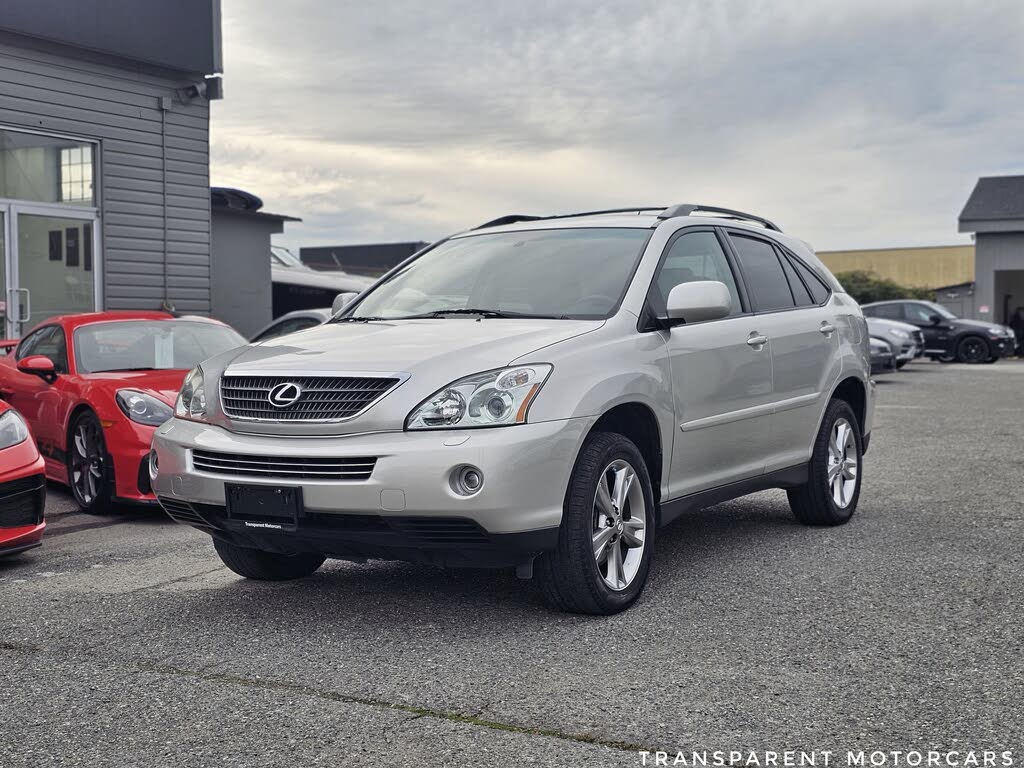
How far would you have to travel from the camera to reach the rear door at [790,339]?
19.8 ft

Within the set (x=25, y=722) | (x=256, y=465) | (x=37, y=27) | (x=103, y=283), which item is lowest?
(x=25, y=722)

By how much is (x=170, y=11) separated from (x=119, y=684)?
12615 mm

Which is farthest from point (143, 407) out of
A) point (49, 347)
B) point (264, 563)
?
point (264, 563)

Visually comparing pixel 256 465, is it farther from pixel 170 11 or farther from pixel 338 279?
pixel 338 279

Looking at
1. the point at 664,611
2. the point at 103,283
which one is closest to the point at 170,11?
the point at 103,283

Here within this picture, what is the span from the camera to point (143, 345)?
27.9 ft

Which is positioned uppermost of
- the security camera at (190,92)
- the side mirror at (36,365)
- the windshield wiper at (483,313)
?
the security camera at (190,92)

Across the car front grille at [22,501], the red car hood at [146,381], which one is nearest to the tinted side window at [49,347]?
the red car hood at [146,381]

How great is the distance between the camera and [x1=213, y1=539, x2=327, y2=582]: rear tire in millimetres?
5254

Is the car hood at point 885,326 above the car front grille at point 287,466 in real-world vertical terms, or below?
above

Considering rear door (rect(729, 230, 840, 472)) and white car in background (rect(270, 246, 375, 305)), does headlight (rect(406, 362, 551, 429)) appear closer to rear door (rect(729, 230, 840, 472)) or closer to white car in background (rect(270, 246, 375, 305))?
rear door (rect(729, 230, 840, 472))

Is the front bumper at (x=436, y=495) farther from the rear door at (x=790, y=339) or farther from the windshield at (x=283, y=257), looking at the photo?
the windshield at (x=283, y=257)

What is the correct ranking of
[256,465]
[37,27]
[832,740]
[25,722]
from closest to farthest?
[832,740], [25,722], [256,465], [37,27]

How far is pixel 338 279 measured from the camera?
2341 cm
